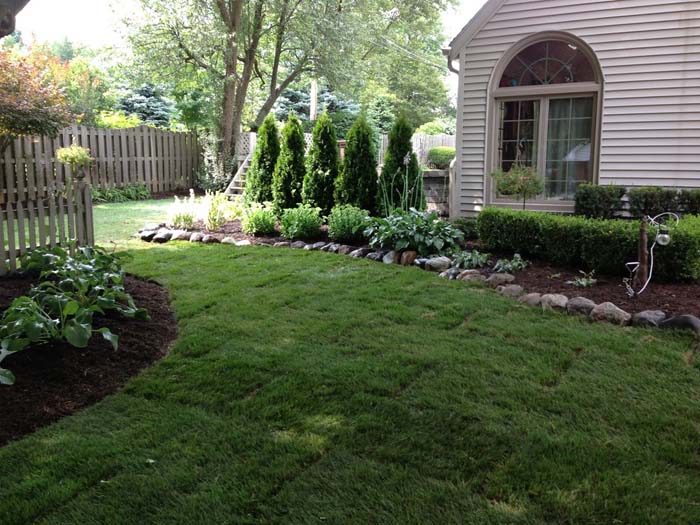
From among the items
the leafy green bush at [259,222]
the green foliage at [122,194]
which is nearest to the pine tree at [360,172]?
the leafy green bush at [259,222]

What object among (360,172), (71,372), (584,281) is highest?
(360,172)

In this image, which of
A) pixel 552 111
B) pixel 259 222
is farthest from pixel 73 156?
pixel 552 111

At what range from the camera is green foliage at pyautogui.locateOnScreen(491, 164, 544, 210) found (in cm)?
818

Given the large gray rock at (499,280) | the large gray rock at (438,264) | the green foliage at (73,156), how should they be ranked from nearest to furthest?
1. the large gray rock at (499,280)
2. the large gray rock at (438,264)
3. the green foliage at (73,156)

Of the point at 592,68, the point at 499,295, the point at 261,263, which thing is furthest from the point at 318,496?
the point at 592,68

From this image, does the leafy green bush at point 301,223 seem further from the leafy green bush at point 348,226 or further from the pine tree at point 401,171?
the pine tree at point 401,171

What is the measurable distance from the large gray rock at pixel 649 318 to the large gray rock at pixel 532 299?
30.9 inches

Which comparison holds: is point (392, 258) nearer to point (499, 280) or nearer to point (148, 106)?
point (499, 280)

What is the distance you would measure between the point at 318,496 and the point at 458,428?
0.87m

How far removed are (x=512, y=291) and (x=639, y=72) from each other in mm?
4738

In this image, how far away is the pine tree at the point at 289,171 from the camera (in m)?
9.41

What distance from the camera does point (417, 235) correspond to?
275 inches

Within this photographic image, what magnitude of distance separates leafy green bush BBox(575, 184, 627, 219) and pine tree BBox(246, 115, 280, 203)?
4.88 metres

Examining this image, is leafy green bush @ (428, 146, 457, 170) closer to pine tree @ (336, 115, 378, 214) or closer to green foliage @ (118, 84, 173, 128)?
pine tree @ (336, 115, 378, 214)
